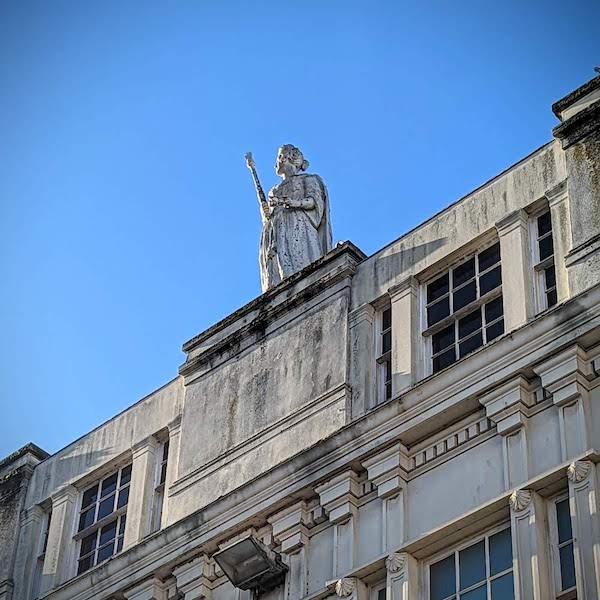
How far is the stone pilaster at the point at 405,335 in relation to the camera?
21.9 m

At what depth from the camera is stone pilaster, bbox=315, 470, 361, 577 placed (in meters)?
20.6

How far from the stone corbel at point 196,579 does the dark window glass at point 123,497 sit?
2617mm

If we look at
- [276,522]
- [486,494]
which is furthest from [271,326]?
[486,494]

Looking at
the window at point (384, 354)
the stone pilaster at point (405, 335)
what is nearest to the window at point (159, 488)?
the window at point (384, 354)

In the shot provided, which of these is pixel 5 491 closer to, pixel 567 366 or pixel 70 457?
pixel 70 457

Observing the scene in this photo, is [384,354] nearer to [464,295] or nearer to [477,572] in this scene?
[464,295]

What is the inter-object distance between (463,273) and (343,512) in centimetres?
347

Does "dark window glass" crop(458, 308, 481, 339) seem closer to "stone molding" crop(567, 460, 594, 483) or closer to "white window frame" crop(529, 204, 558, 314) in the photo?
"white window frame" crop(529, 204, 558, 314)

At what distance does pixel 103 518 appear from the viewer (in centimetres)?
2491

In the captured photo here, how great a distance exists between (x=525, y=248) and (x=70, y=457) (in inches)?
313

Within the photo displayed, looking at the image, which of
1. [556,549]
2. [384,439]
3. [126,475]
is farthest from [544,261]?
[126,475]

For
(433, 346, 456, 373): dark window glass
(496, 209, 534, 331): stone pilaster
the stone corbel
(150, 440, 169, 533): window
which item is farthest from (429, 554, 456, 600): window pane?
(150, 440, 169, 533): window

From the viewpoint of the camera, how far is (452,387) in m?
20.6

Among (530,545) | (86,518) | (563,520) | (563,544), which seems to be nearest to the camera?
(563,544)
